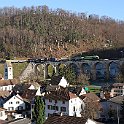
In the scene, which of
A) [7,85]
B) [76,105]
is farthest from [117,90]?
[7,85]

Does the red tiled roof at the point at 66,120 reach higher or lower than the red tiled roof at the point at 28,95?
lower

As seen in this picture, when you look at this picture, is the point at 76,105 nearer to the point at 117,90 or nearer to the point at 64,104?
the point at 64,104

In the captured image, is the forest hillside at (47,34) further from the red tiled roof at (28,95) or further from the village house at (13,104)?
the village house at (13,104)

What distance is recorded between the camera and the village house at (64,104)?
46.7 metres

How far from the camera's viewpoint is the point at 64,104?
46.9 metres

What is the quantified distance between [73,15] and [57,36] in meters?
26.4

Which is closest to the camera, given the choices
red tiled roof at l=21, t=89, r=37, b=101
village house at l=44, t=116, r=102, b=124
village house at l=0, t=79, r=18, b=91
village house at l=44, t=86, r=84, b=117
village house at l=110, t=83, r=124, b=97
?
village house at l=44, t=116, r=102, b=124

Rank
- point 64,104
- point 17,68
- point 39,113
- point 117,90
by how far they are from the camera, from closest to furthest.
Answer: point 39,113 → point 64,104 → point 117,90 → point 17,68

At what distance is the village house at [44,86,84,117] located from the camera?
46719mm

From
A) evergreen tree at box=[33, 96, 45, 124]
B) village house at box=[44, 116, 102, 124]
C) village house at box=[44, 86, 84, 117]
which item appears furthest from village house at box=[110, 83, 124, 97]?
village house at box=[44, 116, 102, 124]

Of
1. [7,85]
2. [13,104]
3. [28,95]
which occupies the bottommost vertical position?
[13,104]

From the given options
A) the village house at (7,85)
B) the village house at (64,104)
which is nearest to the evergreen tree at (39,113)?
the village house at (64,104)

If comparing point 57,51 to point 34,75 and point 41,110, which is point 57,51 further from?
point 41,110

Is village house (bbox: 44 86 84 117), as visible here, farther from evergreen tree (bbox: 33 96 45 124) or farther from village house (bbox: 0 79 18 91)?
village house (bbox: 0 79 18 91)
